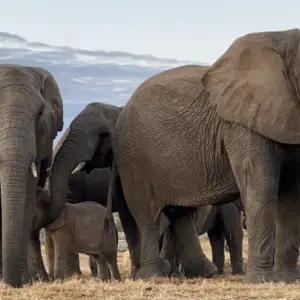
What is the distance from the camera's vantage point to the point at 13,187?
9922 millimetres

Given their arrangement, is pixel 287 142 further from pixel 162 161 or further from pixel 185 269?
pixel 185 269

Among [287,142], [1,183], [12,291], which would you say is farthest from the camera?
[287,142]

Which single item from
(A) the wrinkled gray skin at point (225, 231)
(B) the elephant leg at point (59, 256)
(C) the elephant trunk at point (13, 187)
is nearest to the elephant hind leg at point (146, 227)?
(B) the elephant leg at point (59, 256)

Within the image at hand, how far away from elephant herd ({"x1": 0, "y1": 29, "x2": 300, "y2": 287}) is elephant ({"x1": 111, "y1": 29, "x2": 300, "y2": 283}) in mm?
12

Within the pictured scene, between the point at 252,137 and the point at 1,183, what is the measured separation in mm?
2536

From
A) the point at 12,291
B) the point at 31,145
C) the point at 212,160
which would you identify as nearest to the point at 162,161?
the point at 212,160

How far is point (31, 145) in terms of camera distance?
10.1 metres

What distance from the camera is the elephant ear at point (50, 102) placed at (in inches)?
432

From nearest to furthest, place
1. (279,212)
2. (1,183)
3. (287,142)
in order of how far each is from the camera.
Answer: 1. (1,183)
2. (287,142)
3. (279,212)

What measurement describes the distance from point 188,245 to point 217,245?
3.23 metres

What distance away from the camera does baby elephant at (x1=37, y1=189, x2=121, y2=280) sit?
12.7m

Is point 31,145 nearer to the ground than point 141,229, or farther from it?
farther from it

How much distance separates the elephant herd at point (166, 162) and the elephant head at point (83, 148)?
0.05 feet

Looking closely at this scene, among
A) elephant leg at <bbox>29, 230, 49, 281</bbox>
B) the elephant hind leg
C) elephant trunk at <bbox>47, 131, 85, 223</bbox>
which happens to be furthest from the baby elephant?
the elephant hind leg
